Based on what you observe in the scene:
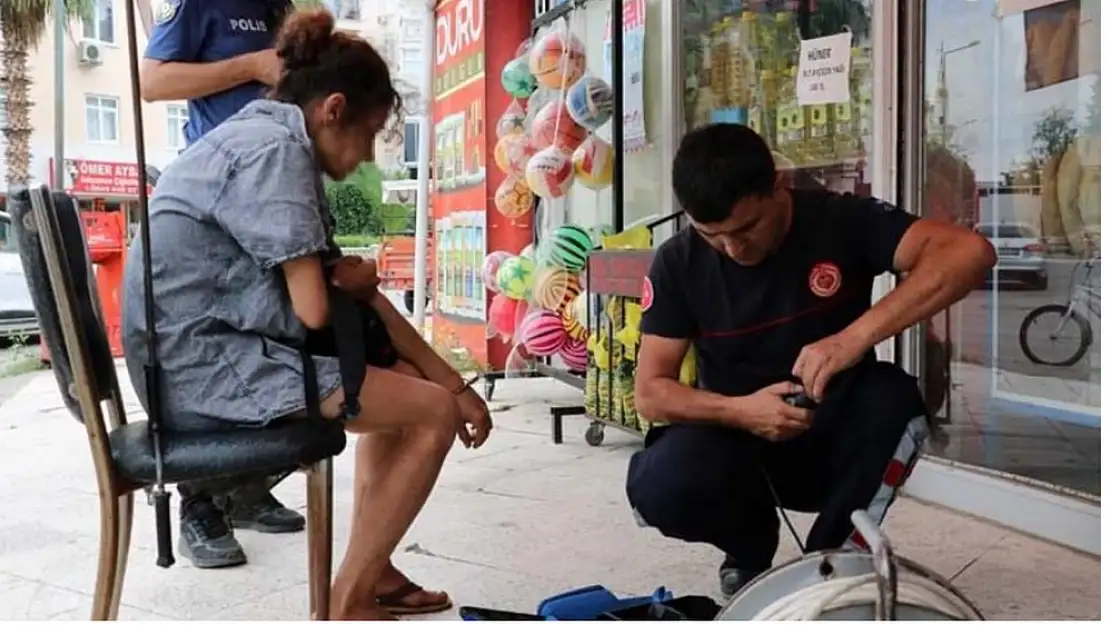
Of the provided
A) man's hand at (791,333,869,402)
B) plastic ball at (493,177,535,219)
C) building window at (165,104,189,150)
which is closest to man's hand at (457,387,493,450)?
man's hand at (791,333,869,402)

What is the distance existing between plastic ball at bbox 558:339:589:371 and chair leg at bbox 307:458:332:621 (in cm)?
279

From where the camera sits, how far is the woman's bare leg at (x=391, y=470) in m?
2.12

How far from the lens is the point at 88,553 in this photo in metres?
3.08

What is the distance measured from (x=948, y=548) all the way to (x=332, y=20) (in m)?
2.02

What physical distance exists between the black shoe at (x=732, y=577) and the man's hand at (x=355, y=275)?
1009 millimetres

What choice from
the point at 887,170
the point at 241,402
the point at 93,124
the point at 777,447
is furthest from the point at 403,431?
the point at 93,124

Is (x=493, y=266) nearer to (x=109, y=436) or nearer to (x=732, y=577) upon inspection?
(x=732, y=577)

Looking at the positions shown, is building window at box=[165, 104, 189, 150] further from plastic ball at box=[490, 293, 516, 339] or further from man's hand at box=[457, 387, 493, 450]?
man's hand at box=[457, 387, 493, 450]

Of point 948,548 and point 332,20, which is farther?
point 948,548

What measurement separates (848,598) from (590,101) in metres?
3.55

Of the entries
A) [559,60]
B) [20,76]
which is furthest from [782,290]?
[20,76]

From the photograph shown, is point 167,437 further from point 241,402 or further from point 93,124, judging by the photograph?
point 93,124

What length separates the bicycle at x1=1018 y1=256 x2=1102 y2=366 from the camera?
3096 mm

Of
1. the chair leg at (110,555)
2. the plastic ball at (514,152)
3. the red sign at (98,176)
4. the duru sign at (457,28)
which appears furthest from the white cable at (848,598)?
the red sign at (98,176)
